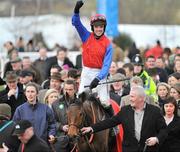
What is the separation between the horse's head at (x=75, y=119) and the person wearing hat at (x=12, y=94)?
10.4 feet

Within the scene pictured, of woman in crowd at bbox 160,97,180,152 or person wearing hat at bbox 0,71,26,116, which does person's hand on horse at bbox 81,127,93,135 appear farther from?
person wearing hat at bbox 0,71,26,116

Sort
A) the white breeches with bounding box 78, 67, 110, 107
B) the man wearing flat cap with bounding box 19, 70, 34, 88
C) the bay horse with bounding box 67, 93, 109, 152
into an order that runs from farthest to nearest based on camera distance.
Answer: the man wearing flat cap with bounding box 19, 70, 34, 88
the white breeches with bounding box 78, 67, 110, 107
the bay horse with bounding box 67, 93, 109, 152

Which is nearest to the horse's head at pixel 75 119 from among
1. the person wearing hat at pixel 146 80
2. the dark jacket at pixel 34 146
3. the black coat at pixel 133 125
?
the black coat at pixel 133 125

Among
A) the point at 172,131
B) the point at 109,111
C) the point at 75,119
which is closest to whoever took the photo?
the point at 75,119

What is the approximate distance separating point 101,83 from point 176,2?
53979 mm

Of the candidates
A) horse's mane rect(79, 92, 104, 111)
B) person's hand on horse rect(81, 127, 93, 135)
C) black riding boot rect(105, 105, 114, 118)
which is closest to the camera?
person's hand on horse rect(81, 127, 93, 135)

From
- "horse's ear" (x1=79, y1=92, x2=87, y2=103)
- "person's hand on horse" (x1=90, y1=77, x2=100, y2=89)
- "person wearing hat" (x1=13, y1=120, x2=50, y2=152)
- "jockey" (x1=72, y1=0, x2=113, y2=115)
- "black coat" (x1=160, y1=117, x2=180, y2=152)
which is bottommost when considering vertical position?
"black coat" (x1=160, y1=117, x2=180, y2=152)

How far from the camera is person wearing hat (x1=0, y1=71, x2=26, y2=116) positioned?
57.7 feet

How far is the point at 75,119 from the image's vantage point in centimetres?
1446

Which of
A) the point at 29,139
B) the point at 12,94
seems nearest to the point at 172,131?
the point at 12,94

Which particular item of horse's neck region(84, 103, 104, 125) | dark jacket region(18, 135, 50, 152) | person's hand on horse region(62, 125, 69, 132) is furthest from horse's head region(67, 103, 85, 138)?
dark jacket region(18, 135, 50, 152)

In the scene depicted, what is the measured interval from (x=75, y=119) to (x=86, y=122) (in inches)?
20.7

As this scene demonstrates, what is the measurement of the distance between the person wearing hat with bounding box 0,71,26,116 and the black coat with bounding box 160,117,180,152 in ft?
12.0

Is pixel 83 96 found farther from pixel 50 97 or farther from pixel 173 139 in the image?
pixel 50 97
